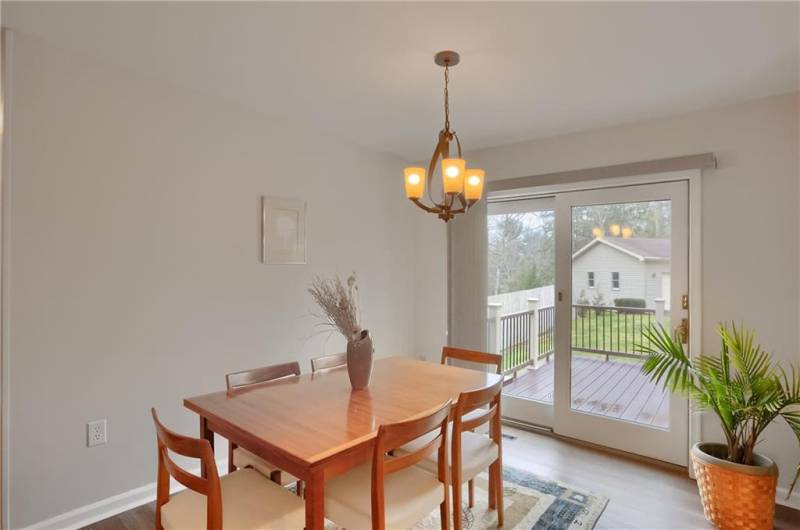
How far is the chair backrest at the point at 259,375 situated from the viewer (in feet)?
7.09

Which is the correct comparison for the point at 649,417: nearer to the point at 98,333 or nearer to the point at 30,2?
the point at 98,333

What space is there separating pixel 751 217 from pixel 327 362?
2747mm

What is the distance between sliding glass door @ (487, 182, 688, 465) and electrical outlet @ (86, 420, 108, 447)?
9.54 feet


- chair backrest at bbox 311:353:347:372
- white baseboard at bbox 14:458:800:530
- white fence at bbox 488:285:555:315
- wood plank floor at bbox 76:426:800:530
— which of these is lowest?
wood plank floor at bbox 76:426:800:530

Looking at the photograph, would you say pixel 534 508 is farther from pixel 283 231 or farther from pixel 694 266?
pixel 283 231

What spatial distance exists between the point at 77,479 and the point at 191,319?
3.10ft

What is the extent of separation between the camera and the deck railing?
3141 mm

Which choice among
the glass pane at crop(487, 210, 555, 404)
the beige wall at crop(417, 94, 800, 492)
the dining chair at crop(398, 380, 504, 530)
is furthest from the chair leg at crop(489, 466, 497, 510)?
the beige wall at crop(417, 94, 800, 492)

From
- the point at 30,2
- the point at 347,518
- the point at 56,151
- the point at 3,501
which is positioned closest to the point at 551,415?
the point at 347,518

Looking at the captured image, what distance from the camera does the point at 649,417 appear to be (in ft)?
10.1

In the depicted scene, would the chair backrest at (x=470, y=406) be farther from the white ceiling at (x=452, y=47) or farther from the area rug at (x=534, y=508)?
the white ceiling at (x=452, y=47)

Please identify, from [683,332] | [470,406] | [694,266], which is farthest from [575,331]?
[470,406]

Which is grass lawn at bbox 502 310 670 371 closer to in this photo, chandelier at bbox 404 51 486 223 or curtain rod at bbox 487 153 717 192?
curtain rod at bbox 487 153 717 192

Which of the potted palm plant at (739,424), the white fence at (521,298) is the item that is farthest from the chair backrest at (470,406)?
the white fence at (521,298)
